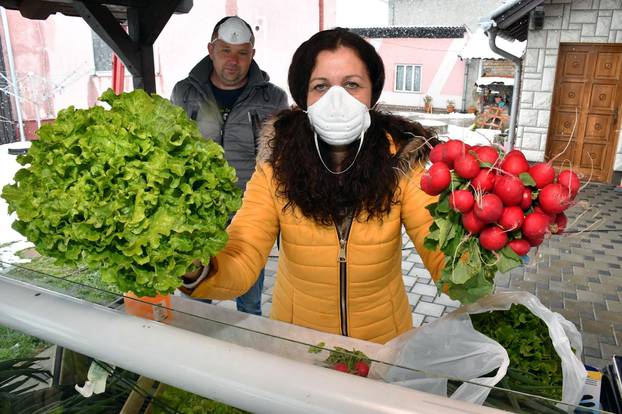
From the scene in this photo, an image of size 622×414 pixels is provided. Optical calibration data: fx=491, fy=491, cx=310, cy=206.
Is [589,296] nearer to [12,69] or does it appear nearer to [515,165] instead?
[515,165]

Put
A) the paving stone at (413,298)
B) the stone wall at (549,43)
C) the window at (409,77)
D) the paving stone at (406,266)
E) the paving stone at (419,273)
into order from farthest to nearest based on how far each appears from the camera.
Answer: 1. the window at (409,77)
2. the stone wall at (549,43)
3. the paving stone at (406,266)
4. the paving stone at (419,273)
5. the paving stone at (413,298)

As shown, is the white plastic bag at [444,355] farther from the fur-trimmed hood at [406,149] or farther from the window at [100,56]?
the window at [100,56]

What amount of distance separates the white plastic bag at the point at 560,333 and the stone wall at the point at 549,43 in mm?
7610

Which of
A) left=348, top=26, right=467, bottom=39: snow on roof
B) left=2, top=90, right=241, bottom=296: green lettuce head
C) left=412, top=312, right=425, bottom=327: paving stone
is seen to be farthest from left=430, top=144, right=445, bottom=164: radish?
left=348, top=26, right=467, bottom=39: snow on roof

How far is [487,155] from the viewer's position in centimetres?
97

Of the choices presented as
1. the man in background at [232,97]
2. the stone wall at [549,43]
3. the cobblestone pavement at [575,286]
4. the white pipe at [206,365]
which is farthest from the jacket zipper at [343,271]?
the stone wall at [549,43]

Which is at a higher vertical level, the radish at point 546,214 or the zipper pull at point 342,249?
the radish at point 546,214

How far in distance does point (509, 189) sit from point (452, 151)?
0.14m

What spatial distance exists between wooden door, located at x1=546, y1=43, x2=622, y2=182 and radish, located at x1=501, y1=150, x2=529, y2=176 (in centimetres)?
771

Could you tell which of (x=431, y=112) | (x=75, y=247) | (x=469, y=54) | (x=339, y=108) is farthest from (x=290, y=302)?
(x=431, y=112)

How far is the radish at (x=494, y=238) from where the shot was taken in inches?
36.8

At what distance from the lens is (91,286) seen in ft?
3.55

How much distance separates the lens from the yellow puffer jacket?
57.1 inches

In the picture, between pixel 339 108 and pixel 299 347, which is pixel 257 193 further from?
pixel 299 347
